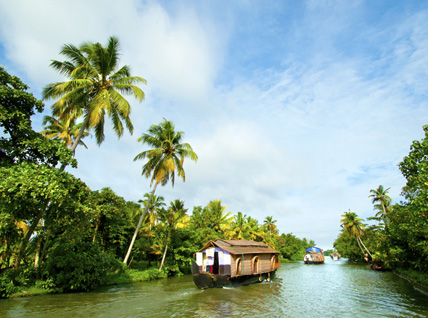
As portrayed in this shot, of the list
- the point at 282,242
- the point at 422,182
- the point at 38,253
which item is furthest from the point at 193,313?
the point at 282,242

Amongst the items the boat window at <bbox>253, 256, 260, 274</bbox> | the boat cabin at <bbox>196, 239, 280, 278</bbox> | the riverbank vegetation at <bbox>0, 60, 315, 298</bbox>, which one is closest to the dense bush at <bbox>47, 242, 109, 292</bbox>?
the riverbank vegetation at <bbox>0, 60, 315, 298</bbox>

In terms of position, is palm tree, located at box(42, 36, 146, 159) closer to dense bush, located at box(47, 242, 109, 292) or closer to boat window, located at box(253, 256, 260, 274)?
dense bush, located at box(47, 242, 109, 292)

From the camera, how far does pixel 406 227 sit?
47.2ft

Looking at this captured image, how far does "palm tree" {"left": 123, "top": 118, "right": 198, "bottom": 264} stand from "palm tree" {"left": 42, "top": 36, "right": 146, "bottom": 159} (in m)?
6.00

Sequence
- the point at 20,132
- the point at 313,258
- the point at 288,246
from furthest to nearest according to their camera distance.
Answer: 1. the point at 288,246
2. the point at 313,258
3. the point at 20,132

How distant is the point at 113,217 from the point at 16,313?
13.0m

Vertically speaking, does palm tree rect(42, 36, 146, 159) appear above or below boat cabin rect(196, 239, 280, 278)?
above

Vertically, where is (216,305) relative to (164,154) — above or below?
below

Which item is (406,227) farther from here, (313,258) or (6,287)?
(313,258)

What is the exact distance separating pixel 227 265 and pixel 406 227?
1023 cm

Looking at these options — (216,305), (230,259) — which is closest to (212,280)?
(230,259)

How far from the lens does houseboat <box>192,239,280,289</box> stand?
15.8 m

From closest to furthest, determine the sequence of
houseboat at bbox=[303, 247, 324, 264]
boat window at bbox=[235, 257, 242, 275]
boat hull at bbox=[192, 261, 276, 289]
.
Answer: boat hull at bbox=[192, 261, 276, 289], boat window at bbox=[235, 257, 242, 275], houseboat at bbox=[303, 247, 324, 264]

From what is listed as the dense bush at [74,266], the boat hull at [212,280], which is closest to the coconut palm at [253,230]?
the boat hull at [212,280]
